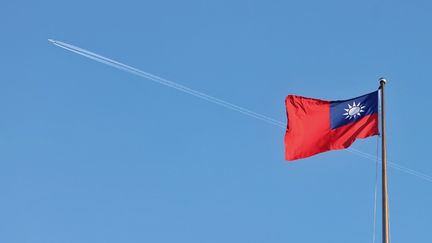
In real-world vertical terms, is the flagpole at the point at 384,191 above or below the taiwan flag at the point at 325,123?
below

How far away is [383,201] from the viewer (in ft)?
94.6

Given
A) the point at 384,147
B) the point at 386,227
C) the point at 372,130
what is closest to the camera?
the point at 386,227

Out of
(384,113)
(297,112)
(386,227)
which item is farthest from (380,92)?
(386,227)

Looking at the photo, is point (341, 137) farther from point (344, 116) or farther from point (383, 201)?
point (383, 201)

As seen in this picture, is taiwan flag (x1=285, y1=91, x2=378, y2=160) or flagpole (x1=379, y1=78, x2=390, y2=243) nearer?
flagpole (x1=379, y1=78, x2=390, y2=243)

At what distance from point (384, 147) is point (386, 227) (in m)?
3.03

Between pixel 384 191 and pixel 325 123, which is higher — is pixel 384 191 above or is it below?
below

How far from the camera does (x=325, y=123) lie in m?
33.6

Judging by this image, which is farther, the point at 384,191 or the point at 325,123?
the point at 325,123

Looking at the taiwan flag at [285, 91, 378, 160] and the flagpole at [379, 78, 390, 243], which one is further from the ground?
the taiwan flag at [285, 91, 378, 160]

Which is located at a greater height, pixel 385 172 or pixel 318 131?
pixel 318 131

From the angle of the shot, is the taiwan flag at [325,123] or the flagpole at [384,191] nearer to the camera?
the flagpole at [384,191]

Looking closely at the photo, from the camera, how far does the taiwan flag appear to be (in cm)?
3241

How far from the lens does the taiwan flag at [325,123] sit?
32.4m
